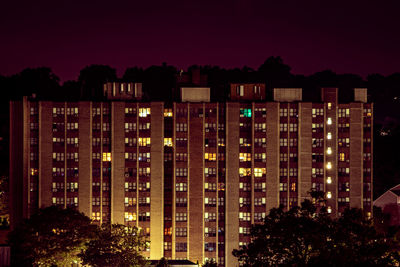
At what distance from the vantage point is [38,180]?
350 ft

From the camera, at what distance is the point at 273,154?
360 ft

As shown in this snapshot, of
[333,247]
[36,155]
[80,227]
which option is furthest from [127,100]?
[333,247]

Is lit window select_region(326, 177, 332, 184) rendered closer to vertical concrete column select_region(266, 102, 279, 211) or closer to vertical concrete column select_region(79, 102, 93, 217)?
vertical concrete column select_region(266, 102, 279, 211)

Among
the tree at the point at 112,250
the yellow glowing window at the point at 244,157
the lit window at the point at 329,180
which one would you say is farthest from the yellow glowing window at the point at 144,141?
the lit window at the point at 329,180

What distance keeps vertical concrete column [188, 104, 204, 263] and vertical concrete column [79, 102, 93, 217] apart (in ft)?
63.7


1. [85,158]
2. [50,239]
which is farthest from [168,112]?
[50,239]

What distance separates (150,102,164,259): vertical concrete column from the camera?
10769 centimetres

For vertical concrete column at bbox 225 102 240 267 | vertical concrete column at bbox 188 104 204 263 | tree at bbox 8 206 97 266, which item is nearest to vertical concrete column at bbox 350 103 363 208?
vertical concrete column at bbox 225 102 240 267

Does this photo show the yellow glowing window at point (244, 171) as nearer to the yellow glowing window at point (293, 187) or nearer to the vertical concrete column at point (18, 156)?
the yellow glowing window at point (293, 187)

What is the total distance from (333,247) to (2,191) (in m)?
86.2

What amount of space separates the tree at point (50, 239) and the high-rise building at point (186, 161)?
52.6 feet

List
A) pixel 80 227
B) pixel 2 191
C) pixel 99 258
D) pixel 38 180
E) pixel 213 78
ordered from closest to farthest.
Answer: pixel 99 258 → pixel 80 227 → pixel 38 180 → pixel 2 191 → pixel 213 78

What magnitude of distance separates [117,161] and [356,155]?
157 ft

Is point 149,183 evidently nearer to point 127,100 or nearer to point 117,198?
point 117,198
